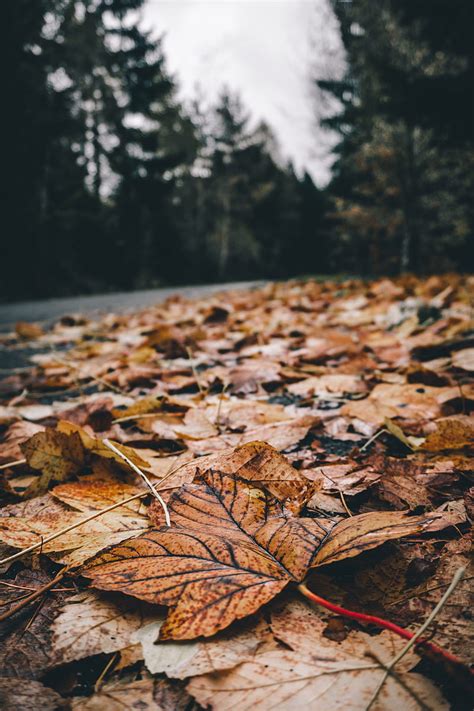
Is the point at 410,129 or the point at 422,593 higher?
the point at 410,129

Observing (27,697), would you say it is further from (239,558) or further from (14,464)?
(14,464)

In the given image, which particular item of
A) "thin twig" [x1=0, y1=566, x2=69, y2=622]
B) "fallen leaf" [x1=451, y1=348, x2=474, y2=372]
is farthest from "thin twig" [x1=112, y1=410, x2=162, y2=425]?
"fallen leaf" [x1=451, y1=348, x2=474, y2=372]

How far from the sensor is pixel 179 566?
0.43m

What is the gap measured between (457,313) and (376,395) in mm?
1190

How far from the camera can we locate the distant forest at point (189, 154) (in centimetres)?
728

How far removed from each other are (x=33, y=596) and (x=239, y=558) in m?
0.21

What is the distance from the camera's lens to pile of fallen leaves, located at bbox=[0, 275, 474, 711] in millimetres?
346

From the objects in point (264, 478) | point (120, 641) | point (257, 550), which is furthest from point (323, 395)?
point (120, 641)

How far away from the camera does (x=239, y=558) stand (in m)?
0.43

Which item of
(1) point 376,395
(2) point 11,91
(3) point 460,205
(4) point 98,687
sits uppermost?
(2) point 11,91

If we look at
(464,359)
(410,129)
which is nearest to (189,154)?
(410,129)

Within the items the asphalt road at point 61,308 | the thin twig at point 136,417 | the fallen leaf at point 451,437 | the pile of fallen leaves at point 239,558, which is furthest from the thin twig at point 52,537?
the asphalt road at point 61,308

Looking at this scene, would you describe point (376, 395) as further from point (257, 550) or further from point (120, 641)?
point (120, 641)

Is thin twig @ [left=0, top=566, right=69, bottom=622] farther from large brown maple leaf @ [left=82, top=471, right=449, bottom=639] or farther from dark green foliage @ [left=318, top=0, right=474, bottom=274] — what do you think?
dark green foliage @ [left=318, top=0, right=474, bottom=274]
